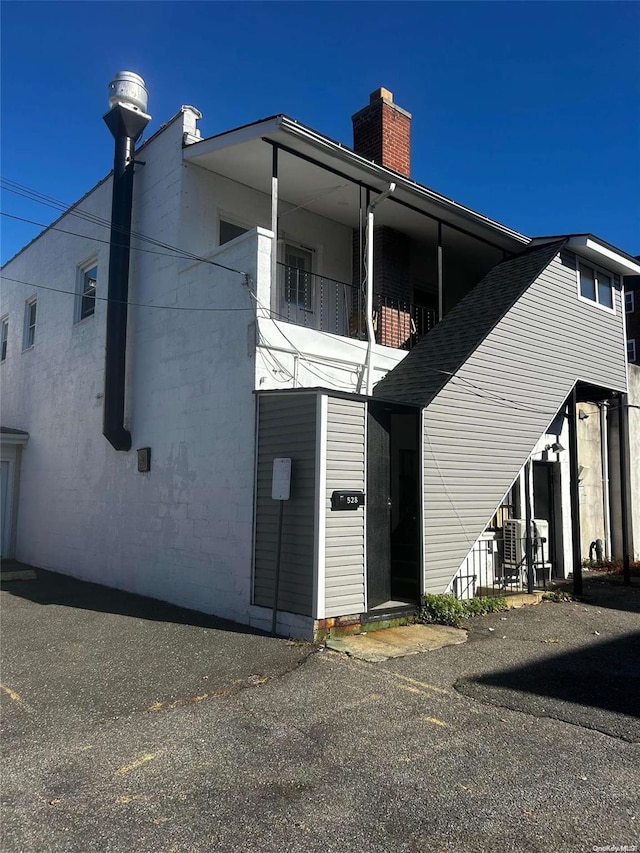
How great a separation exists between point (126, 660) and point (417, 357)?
20.4 feet

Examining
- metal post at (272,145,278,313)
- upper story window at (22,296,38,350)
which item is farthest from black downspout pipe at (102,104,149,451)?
upper story window at (22,296,38,350)

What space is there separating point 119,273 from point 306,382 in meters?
4.56

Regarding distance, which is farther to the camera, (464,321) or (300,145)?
(464,321)

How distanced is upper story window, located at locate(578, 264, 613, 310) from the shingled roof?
84 cm

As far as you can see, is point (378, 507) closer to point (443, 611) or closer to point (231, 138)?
point (443, 611)

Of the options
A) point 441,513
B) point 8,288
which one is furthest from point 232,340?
point 8,288

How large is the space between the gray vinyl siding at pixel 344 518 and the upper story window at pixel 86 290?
7699mm

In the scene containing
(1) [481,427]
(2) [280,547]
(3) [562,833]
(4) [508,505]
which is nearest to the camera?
(3) [562,833]

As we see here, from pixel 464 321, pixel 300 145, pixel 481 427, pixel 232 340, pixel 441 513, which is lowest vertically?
pixel 441 513

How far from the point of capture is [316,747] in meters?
4.34

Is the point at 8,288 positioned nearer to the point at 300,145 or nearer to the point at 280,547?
the point at 300,145

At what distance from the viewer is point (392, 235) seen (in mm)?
12297

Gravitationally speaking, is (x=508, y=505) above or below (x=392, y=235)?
below

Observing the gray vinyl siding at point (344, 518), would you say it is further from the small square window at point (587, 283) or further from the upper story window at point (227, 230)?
the small square window at point (587, 283)
